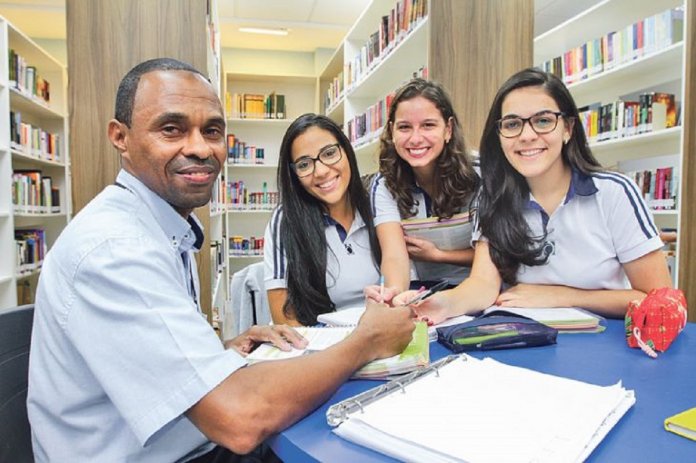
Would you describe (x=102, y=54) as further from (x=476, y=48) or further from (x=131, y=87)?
(x=476, y=48)

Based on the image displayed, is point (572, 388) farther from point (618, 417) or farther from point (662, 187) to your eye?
point (662, 187)

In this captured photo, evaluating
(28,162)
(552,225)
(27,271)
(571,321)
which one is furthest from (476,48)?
(28,162)

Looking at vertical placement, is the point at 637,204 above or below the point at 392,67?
below

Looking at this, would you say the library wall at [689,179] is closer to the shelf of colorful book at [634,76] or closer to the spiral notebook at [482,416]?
the shelf of colorful book at [634,76]

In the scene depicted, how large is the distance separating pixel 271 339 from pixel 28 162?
14.8ft

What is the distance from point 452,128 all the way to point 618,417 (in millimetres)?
1378

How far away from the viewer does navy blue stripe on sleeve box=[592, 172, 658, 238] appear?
128 cm

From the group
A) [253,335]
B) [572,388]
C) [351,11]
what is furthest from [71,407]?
[351,11]

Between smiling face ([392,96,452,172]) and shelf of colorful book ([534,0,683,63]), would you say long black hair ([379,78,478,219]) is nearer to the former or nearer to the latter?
smiling face ([392,96,452,172])

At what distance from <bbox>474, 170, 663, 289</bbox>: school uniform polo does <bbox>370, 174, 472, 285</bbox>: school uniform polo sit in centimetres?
42

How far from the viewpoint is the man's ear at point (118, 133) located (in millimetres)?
947

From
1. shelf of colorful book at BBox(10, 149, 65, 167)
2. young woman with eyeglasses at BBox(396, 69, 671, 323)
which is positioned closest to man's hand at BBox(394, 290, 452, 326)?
young woman with eyeglasses at BBox(396, 69, 671, 323)

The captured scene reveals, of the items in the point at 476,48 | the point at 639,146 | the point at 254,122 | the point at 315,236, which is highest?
the point at 254,122

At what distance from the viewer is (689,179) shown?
244 cm
